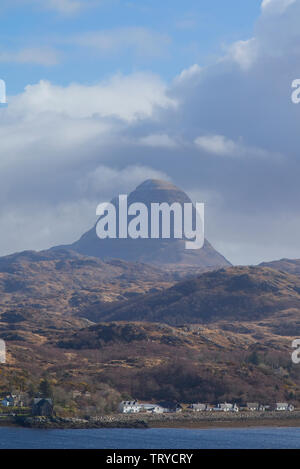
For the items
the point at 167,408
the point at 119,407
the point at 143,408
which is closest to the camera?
the point at 119,407

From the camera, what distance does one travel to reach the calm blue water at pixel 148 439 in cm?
13125

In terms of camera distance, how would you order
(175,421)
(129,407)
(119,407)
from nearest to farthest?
(175,421) → (129,407) → (119,407)

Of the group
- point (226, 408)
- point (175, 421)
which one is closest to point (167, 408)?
point (226, 408)

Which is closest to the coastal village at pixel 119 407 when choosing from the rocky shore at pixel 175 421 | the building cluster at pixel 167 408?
the building cluster at pixel 167 408

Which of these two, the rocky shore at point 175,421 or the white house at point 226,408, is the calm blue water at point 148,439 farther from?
the white house at point 226,408

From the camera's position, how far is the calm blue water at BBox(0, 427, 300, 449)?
131m

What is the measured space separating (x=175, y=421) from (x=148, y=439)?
34.8 m

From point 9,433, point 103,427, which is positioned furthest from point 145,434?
point 9,433

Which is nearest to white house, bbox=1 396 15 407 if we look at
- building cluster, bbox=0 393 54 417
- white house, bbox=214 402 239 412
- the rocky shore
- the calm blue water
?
building cluster, bbox=0 393 54 417

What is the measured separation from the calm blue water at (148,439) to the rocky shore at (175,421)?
6.24 m

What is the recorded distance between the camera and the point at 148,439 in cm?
14150

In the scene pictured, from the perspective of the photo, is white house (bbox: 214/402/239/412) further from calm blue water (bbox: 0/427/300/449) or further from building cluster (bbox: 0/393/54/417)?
building cluster (bbox: 0/393/54/417)

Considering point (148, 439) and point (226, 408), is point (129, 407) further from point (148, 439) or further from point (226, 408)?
point (148, 439)
